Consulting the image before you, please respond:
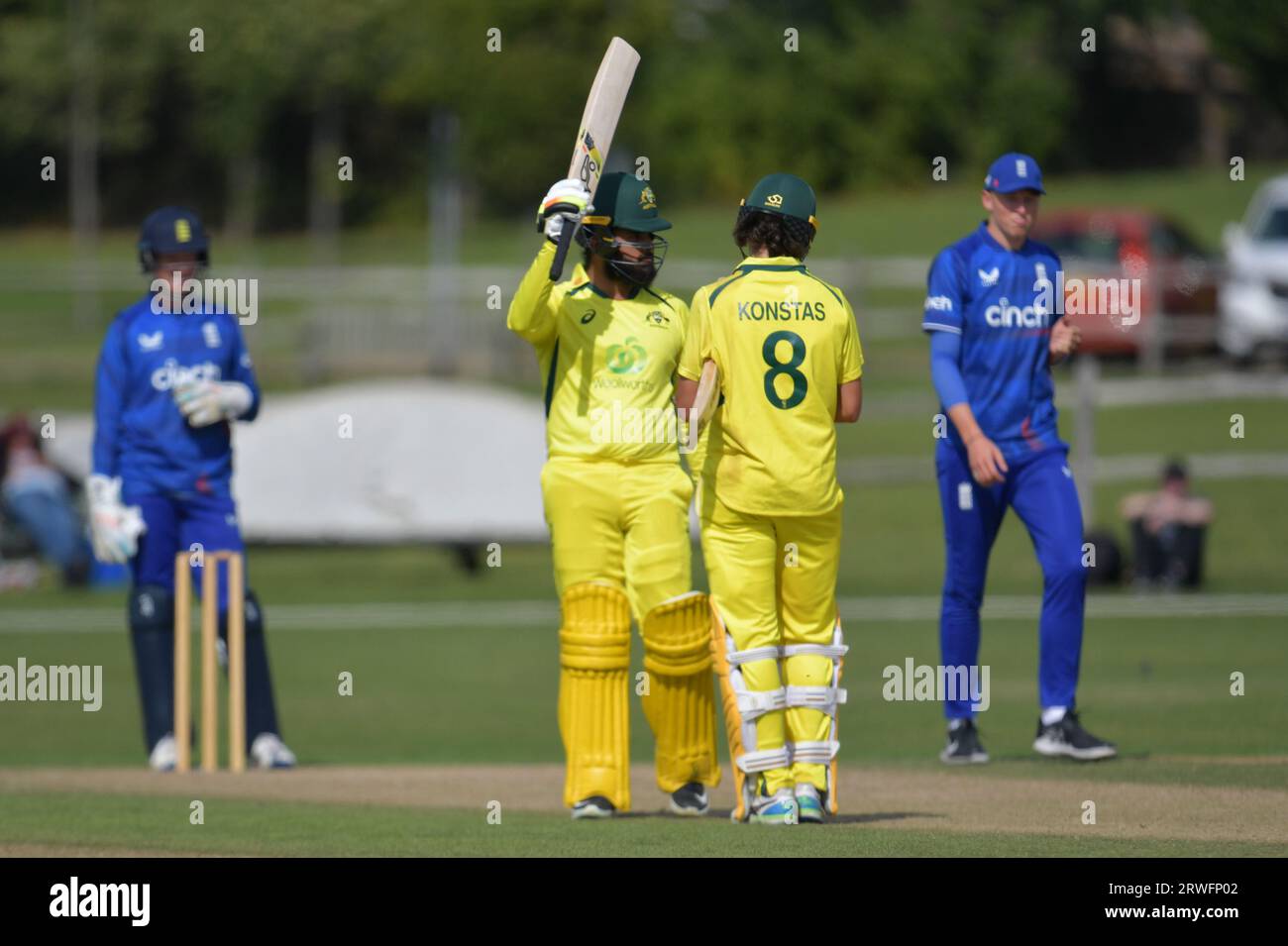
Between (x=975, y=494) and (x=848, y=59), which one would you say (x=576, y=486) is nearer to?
(x=975, y=494)

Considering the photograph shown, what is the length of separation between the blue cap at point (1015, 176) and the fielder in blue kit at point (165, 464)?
142 inches

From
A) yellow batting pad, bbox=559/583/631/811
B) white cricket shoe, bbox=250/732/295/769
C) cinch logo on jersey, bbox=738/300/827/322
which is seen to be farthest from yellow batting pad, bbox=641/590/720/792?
white cricket shoe, bbox=250/732/295/769

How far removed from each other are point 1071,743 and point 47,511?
1281cm

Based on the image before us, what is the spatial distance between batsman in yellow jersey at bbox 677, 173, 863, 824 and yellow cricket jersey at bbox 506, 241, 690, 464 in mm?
298

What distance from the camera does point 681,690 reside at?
8492 millimetres

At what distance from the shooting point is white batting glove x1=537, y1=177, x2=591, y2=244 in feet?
26.7

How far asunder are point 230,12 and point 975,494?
41857 mm

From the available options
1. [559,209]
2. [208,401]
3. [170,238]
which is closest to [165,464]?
[208,401]

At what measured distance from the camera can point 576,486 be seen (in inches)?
332

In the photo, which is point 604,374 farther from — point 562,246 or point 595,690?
point 595,690

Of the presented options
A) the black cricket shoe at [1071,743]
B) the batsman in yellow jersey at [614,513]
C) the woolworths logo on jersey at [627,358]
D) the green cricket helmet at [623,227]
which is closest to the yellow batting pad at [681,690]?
the batsman in yellow jersey at [614,513]

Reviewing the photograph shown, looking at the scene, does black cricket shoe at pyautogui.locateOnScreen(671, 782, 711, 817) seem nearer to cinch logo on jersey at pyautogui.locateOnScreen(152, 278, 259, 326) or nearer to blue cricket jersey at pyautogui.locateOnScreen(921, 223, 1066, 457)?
blue cricket jersey at pyautogui.locateOnScreen(921, 223, 1066, 457)
